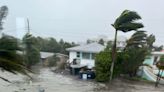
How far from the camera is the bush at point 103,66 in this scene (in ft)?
70.1

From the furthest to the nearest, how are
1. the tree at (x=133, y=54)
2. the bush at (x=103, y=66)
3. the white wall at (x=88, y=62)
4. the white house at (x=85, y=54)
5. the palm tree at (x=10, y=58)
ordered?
the white house at (x=85, y=54)
the white wall at (x=88, y=62)
the tree at (x=133, y=54)
the bush at (x=103, y=66)
the palm tree at (x=10, y=58)

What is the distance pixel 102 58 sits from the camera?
2177cm

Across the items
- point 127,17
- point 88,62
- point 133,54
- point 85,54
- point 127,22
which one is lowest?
point 88,62

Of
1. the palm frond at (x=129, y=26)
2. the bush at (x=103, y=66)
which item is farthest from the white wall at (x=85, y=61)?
the palm frond at (x=129, y=26)

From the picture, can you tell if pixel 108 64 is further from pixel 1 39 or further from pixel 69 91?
pixel 1 39

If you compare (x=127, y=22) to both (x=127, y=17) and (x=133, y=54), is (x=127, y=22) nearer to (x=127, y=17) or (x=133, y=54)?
(x=127, y=17)

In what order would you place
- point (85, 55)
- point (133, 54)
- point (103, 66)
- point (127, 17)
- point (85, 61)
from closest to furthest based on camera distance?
point (127, 17) → point (103, 66) → point (133, 54) → point (85, 61) → point (85, 55)

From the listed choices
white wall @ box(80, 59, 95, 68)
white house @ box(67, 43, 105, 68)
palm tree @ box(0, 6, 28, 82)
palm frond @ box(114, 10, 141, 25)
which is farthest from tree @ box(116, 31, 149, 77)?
palm tree @ box(0, 6, 28, 82)

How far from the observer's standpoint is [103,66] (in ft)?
70.6

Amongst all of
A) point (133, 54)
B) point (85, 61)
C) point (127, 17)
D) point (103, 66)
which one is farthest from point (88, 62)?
point (127, 17)

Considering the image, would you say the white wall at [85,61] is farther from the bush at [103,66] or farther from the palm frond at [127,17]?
the palm frond at [127,17]

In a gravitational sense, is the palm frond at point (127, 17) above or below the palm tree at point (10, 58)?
above

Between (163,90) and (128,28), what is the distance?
571cm

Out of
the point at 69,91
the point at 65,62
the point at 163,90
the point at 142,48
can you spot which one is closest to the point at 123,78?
the point at 142,48
